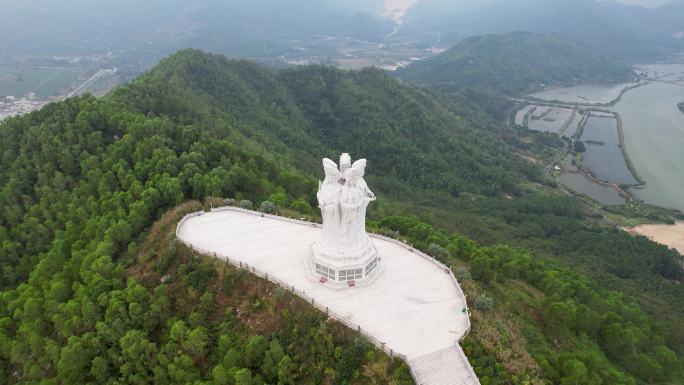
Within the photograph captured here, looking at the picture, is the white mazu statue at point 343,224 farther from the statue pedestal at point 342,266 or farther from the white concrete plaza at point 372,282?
the white concrete plaza at point 372,282

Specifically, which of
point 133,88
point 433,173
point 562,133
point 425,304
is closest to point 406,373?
point 425,304

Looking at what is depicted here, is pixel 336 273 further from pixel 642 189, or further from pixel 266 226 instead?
pixel 642 189

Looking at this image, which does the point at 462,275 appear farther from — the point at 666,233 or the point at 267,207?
the point at 666,233

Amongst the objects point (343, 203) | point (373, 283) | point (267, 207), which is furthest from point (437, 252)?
point (267, 207)

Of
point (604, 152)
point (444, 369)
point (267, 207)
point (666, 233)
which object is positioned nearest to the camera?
point (444, 369)

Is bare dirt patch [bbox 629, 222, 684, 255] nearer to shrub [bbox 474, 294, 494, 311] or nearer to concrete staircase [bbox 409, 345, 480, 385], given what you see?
shrub [bbox 474, 294, 494, 311]

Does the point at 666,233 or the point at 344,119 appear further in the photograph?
the point at 344,119

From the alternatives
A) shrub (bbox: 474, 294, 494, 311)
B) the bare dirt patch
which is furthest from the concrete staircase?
the bare dirt patch
